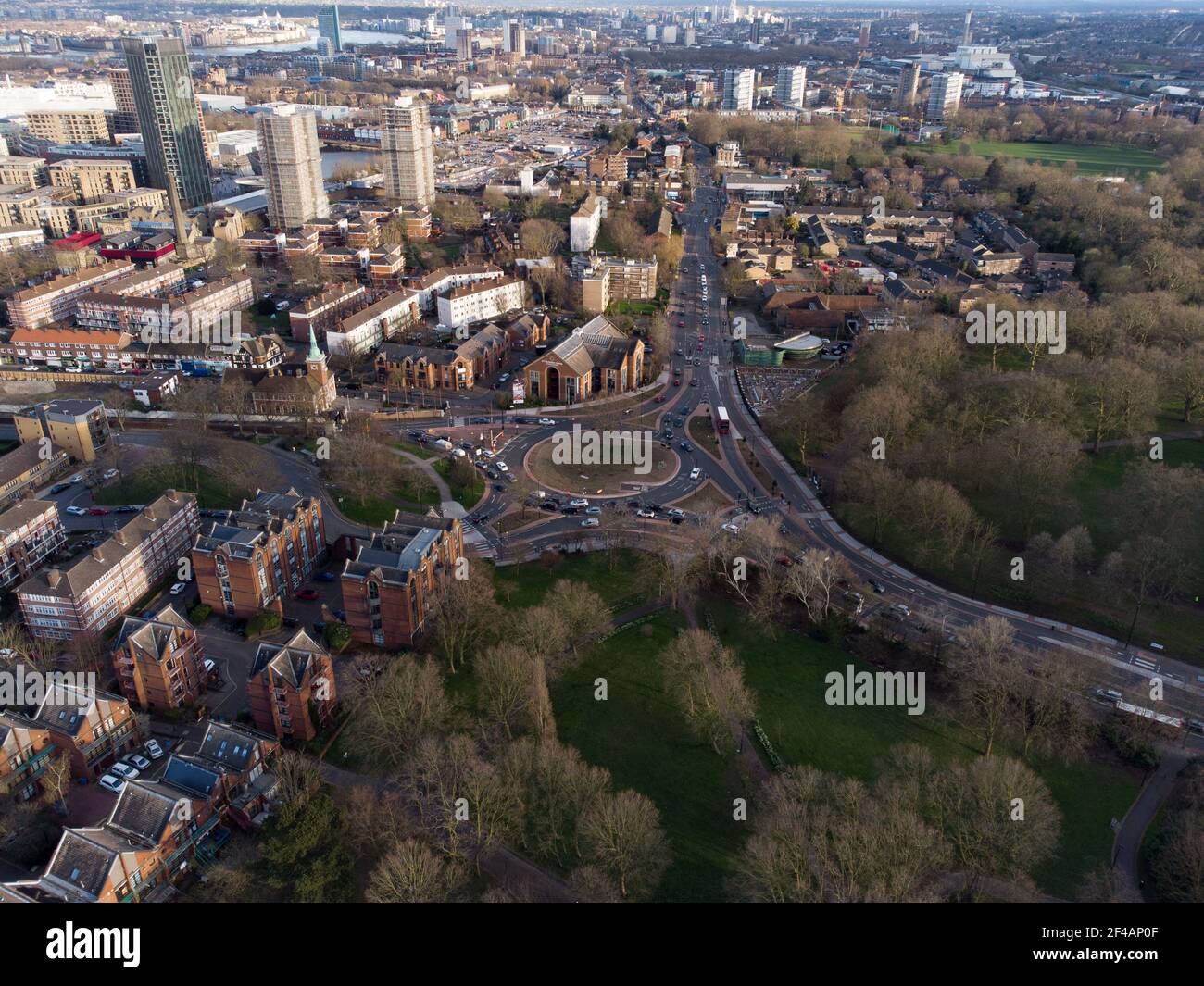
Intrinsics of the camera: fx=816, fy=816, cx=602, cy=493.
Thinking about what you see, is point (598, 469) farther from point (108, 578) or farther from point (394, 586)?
point (108, 578)

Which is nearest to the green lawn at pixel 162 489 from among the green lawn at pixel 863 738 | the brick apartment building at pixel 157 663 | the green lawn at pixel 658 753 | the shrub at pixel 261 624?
the shrub at pixel 261 624

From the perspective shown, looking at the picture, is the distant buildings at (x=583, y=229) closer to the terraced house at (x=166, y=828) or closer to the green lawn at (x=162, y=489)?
the green lawn at (x=162, y=489)

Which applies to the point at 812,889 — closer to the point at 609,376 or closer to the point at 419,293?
the point at 609,376

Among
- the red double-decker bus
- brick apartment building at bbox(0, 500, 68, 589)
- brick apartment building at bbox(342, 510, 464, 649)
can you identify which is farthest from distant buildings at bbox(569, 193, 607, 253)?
brick apartment building at bbox(0, 500, 68, 589)

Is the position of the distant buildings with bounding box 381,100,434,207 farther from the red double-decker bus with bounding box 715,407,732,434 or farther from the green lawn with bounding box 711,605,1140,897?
the green lawn with bounding box 711,605,1140,897

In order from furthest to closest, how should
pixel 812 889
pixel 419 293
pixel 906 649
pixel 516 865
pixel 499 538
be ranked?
1. pixel 419 293
2. pixel 499 538
3. pixel 906 649
4. pixel 516 865
5. pixel 812 889
